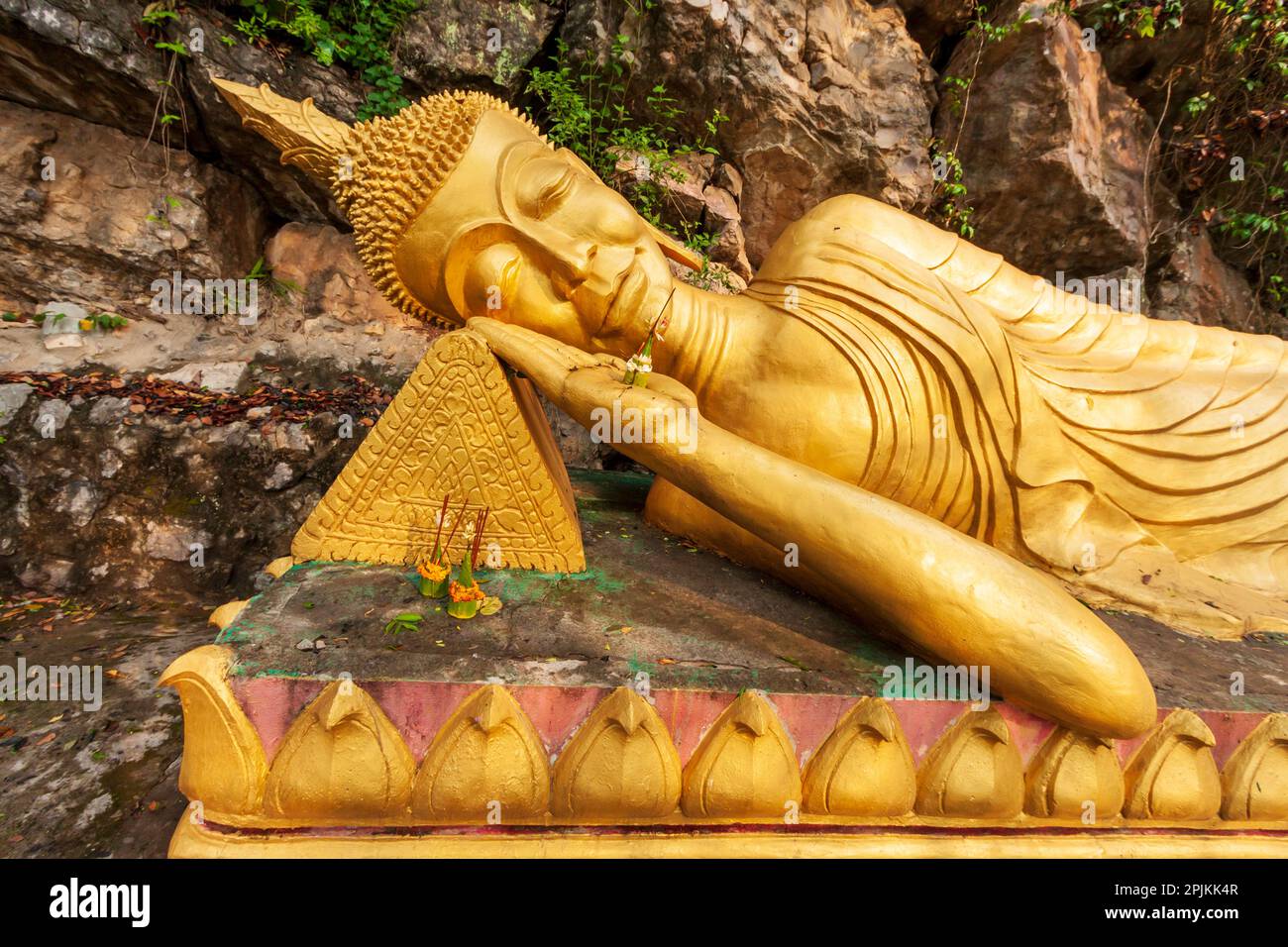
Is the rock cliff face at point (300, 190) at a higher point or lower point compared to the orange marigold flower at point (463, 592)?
higher

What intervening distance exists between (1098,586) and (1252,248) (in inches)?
190

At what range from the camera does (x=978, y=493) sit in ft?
6.55

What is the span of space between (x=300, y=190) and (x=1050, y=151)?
456 cm

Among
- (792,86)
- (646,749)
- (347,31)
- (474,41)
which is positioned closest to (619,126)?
(474,41)

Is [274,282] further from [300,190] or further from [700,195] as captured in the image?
[700,195]

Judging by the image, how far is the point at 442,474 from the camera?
70.6 inches

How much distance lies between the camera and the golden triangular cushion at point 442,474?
5.81 feet

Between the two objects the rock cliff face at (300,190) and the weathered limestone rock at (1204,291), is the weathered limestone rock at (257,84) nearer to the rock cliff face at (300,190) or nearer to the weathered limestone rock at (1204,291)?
the rock cliff face at (300,190)

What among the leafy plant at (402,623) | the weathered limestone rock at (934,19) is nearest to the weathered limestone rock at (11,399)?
the leafy plant at (402,623)

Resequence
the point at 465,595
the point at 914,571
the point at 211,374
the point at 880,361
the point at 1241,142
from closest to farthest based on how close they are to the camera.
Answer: the point at 914,571 < the point at 465,595 < the point at 880,361 < the point at 211,374 < the point at 1241,142

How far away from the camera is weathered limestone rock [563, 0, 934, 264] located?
345 cm

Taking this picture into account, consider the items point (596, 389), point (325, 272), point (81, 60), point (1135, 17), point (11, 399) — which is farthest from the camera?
point (1135, 17)

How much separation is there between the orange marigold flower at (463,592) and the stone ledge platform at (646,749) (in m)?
0.07

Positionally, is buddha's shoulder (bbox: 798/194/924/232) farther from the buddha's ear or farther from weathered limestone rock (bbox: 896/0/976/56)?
weathered limestone rock (bbox: 896/0/976/56)
